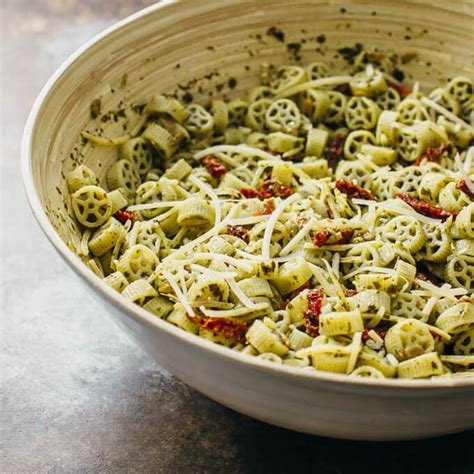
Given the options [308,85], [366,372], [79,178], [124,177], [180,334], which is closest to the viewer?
[180,334]

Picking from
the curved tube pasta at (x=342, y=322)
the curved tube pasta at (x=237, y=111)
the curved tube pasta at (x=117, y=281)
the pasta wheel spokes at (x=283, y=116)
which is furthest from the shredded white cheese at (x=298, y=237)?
the curved tube pasta at (x=237, y=111)

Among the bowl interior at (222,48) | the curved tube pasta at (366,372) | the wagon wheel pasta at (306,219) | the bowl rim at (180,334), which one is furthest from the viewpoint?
the bowl interior at (222,48)

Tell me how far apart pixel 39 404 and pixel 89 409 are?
0.39ft

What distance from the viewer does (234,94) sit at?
2.41m

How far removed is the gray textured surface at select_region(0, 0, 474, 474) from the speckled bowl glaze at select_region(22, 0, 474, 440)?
0.64ft

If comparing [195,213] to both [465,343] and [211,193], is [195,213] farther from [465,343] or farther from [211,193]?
[465,343]

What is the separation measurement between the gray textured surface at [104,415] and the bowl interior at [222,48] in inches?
16.0

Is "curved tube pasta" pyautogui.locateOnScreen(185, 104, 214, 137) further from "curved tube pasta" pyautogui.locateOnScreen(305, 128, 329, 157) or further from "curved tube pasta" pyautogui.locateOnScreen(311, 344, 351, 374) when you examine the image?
"curved tube pasta" pyautogui.locateOnScreen(311, 344, 351, 374)

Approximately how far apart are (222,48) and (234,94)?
0.44ft

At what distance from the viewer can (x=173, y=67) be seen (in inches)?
90.8

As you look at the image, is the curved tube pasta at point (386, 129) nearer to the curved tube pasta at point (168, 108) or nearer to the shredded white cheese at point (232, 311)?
the curved tube pasta at point (168, 108)

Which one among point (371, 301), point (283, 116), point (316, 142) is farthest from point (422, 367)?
point (283, 116)

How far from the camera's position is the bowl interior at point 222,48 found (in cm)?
210

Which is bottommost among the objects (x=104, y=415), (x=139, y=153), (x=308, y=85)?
(x=104, y=415)
